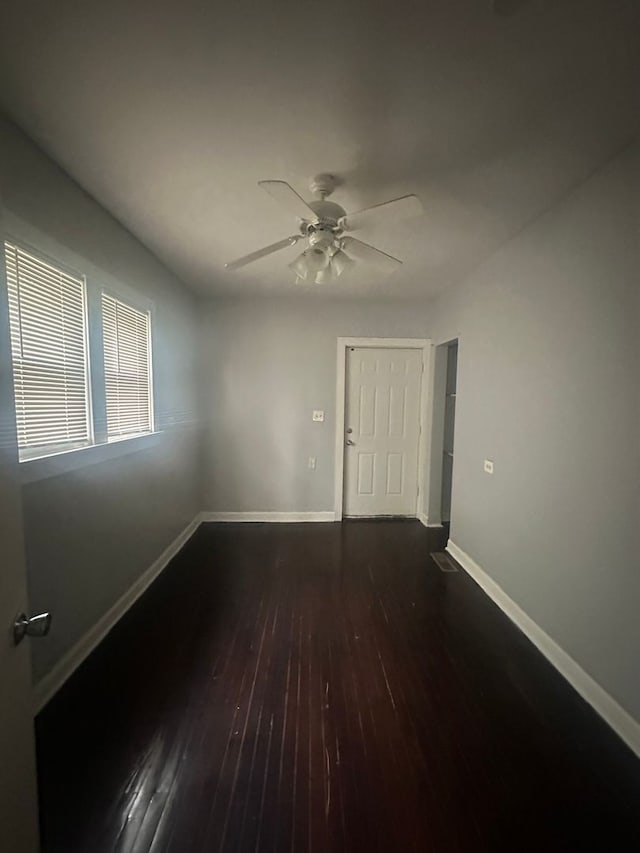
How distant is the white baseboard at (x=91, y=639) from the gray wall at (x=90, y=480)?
43 millimetres

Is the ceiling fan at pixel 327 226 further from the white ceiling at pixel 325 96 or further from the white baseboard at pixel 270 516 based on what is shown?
the white baseboard at pixel 270 516

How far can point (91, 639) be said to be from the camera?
6.51 feet

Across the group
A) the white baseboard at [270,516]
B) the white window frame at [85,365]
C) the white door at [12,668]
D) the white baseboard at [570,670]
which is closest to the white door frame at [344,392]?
the white baseboard at [270,516]

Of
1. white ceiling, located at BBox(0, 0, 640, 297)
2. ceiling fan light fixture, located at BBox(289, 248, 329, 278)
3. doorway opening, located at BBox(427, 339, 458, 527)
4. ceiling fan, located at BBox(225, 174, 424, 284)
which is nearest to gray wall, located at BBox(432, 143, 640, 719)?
white ceiling, located at BBox(0, 0, 640, 297)

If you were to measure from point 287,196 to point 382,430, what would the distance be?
2.92 metres

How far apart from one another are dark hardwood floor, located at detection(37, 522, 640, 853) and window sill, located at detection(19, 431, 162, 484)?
1.04 meters

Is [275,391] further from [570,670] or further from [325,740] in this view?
[570,670]

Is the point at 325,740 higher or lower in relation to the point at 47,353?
lower

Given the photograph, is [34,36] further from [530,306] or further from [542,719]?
[542,719]

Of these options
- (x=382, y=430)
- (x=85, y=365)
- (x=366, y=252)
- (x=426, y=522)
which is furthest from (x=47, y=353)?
(x=426, y=522)

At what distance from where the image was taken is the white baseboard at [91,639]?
1633mm

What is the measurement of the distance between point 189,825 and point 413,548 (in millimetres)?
2615

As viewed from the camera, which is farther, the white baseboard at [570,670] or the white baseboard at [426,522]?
the white baseboard at [426,522]

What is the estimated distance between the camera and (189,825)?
1.19m
